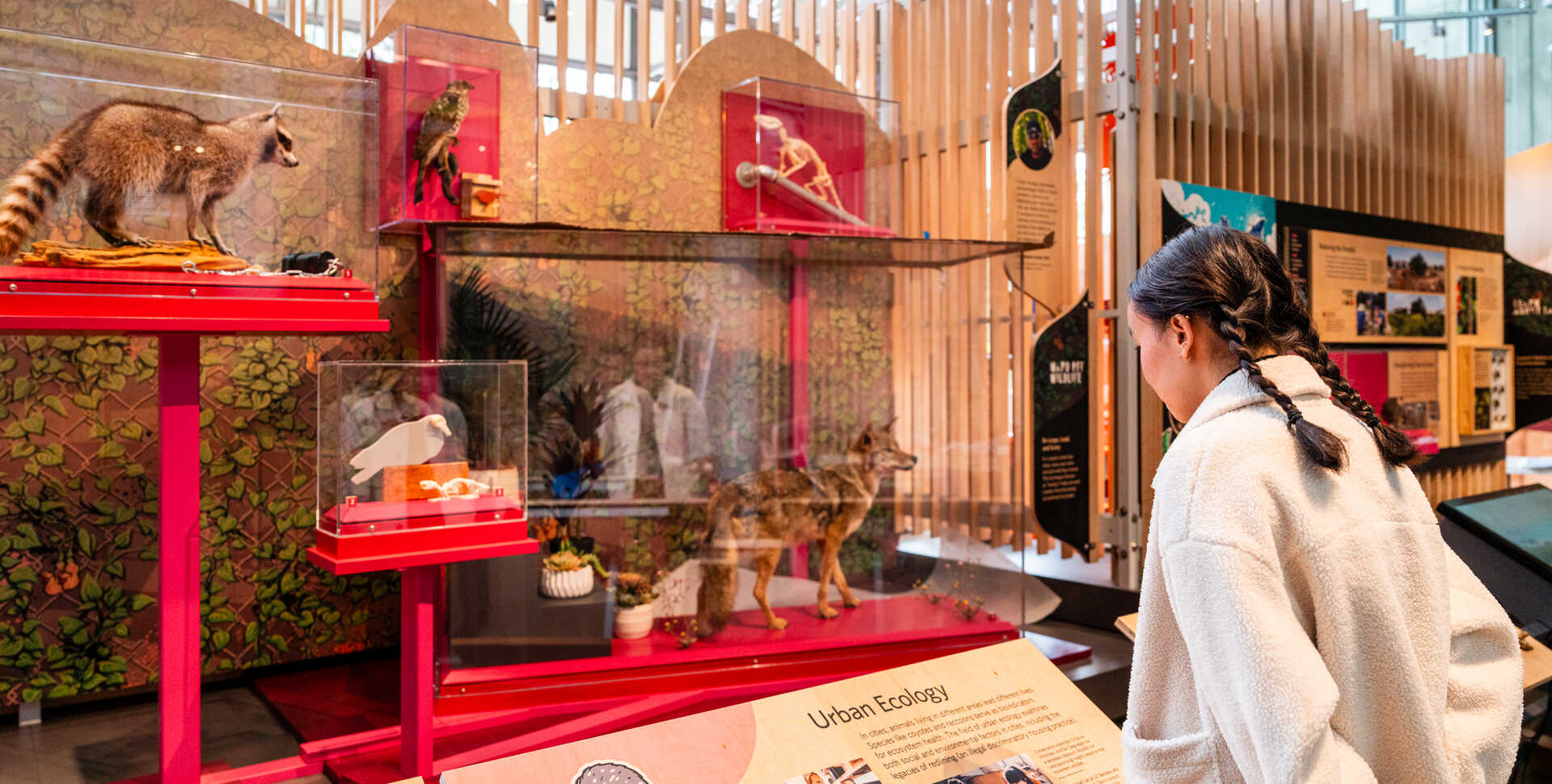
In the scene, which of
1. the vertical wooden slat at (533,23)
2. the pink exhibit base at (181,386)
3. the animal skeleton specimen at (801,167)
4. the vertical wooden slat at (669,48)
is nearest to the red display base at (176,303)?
the pink exhibit base at (181,386)

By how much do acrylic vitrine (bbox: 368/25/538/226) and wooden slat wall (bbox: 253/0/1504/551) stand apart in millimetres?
405

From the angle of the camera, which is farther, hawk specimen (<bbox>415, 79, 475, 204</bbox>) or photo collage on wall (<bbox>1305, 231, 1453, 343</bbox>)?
photo collage on wall (<bbox>1305, 231, 1453, 343</bbox>)

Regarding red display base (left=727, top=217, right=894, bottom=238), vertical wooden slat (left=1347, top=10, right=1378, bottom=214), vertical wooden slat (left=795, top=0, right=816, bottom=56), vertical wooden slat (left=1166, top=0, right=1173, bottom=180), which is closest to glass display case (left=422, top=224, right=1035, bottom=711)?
red display base (left=727, top=217, right=894, bottom=238)

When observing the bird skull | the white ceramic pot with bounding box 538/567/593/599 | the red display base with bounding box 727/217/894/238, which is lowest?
the white ceramic pot with bounding box 538/567/593/599

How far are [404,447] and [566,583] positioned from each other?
92 centimetres

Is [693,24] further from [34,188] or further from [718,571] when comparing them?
[34,188]

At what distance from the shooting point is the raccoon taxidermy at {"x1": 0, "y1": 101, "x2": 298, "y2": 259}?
2908mm

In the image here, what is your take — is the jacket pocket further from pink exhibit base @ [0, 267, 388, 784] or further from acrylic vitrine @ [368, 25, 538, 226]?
acrylic vitrine @ [368, 25, 538, 226]

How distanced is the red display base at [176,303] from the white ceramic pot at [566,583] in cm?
116

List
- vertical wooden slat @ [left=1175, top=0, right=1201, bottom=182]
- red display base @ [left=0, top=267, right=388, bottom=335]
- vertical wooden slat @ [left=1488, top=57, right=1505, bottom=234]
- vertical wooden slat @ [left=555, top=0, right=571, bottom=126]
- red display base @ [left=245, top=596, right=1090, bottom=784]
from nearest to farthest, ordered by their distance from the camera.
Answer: red display base @ [left=0, top=267, right=388, bottom=335] < red display base @ [left=245, top=596, right=1090, bottom=784] < vertical wooden slat @ [left=555, top=0, right=571, bottom=126] < vertical wooden slat @ [left=1175, top=0, right=1201, bottom=182] < vertical wooden slat @ [left=1488, top=57, right=1505, bottom=234]

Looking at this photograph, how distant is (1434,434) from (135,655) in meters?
7.09

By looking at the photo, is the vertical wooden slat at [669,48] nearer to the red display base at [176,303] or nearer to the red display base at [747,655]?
the red display base at [176,303]

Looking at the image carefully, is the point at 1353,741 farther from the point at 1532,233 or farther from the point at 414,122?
the point at 1532,233

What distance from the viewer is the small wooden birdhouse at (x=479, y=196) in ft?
13.5
